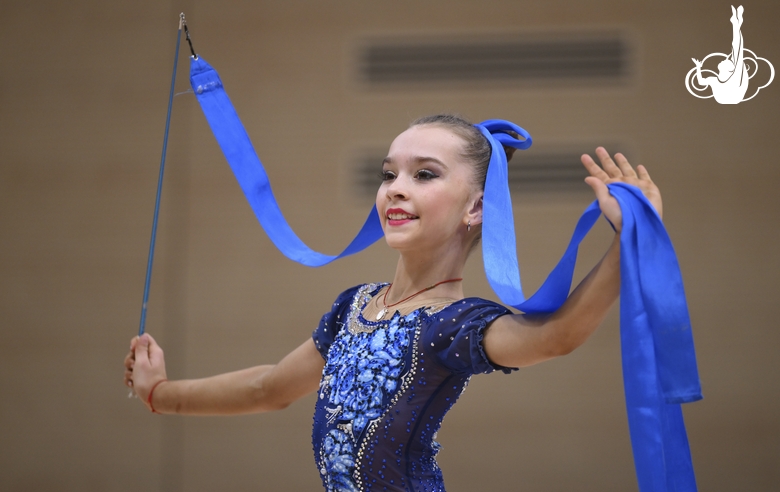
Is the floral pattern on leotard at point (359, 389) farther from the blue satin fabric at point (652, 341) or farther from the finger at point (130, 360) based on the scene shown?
the finger at point (130, 360)

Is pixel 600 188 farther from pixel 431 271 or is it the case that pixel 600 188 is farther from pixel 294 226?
pixel 294 226

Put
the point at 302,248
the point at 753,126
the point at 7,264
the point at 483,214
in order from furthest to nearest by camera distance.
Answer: the point at 7,264, the point at 753,126, the point at 302,248, the point at 483,214

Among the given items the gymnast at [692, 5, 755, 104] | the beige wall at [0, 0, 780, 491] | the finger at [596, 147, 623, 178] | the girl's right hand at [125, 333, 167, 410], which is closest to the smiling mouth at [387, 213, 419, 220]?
the finger at [596, 147, 623, 178]

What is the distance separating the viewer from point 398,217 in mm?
1532

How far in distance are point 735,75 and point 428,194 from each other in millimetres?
2058

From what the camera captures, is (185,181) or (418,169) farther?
(185,181)

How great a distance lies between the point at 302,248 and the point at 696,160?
226cm

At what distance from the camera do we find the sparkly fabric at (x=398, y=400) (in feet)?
4.66

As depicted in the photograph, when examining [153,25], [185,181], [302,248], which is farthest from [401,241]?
[153,25]

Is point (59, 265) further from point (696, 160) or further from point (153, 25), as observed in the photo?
point (696, 160)

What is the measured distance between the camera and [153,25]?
3748mm

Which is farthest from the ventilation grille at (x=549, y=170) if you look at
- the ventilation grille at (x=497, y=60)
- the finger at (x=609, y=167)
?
the finger at (x=609, y=167)

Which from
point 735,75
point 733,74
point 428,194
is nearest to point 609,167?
point 428,194

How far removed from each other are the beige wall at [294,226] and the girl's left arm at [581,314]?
2.25m
